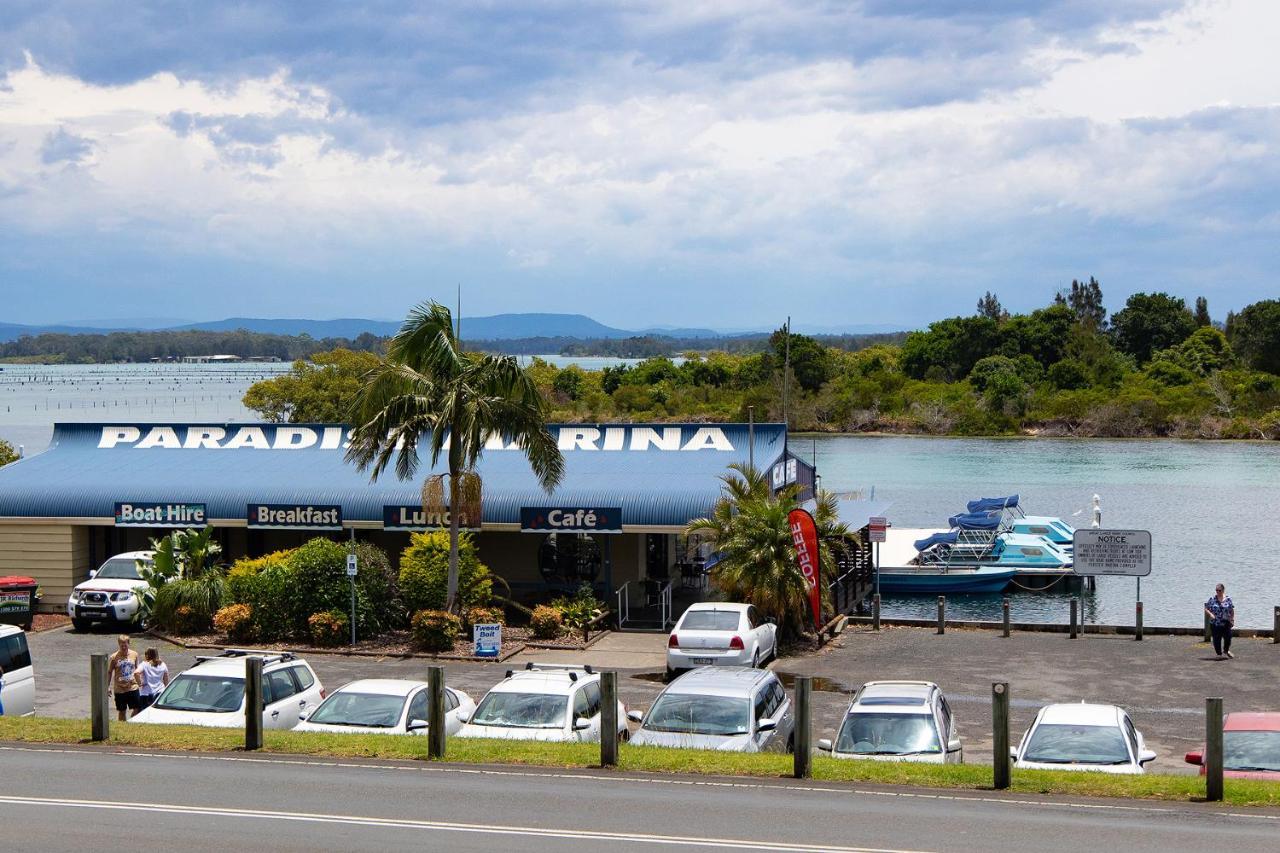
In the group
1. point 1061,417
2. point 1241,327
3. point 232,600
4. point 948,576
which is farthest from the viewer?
point 1241,327

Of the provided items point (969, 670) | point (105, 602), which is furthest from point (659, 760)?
point (105, 602)

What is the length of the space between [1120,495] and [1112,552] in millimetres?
48112

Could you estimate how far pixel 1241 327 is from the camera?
14438 cm

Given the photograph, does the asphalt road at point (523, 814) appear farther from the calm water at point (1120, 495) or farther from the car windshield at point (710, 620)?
the calm water at point (1120, 495)

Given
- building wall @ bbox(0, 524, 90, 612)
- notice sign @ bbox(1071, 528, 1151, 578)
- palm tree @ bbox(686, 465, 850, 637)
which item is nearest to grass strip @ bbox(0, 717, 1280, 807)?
palm tree @ bbox(686, 465, 850, 637)

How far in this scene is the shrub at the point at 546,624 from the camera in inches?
1141

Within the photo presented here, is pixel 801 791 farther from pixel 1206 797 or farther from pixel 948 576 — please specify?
pixel 948 576

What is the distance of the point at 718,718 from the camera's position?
16.8m

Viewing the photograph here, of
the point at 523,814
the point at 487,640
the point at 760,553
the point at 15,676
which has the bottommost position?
the point at 487,640

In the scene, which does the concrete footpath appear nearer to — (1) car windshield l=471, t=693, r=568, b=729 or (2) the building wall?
(2) the building wall

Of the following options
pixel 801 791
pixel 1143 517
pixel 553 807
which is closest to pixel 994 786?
pixel 801 791

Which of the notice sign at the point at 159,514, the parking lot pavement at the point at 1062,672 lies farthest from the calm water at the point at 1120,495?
the notice sign at the point at 159,514

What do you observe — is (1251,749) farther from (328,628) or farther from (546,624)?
(328,628)

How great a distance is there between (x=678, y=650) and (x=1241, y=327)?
134793 millimetres
